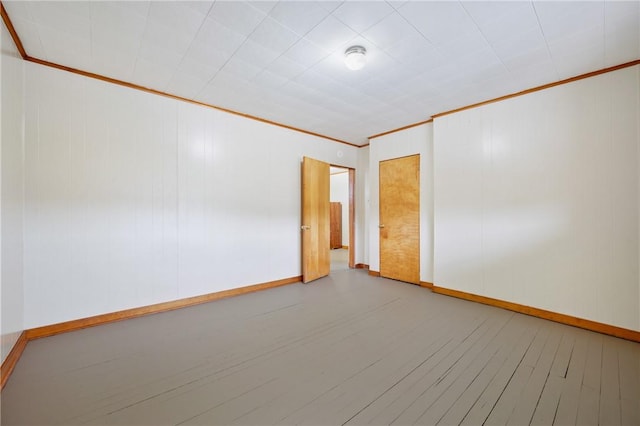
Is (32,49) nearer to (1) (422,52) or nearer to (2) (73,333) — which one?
(2) (73,333)

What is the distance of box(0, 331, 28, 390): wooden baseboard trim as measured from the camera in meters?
1.85

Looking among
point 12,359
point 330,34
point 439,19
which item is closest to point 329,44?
point 330,34

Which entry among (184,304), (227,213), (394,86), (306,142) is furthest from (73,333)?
(394,86)

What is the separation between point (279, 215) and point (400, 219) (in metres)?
2.19

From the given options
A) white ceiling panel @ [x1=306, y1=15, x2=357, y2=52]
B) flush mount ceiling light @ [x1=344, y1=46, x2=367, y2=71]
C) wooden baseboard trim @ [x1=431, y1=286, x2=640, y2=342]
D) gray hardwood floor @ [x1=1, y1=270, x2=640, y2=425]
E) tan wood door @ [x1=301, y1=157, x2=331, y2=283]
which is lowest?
gray hardwood floor @ [x1=1, y1=270, x2=640, y2=425]

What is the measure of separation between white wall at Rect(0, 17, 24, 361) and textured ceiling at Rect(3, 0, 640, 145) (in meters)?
0.35

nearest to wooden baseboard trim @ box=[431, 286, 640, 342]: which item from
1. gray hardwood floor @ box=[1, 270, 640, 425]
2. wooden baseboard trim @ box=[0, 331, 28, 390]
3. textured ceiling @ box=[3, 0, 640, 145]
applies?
gray hardwood floor @ box=[1, 270, 640, 425]

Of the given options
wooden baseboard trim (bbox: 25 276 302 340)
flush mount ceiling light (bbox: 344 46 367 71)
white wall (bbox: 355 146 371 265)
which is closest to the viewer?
flush mount ceiling light (bbox: 344 46 367 71)

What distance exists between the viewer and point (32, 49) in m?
2.39

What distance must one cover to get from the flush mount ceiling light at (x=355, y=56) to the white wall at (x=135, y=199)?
212 centimetres

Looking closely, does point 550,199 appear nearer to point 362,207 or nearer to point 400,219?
point 400,219

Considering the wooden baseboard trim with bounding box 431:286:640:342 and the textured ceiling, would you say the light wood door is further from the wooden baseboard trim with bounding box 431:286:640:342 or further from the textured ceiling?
the textured ceiling

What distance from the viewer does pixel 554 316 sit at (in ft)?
9.68

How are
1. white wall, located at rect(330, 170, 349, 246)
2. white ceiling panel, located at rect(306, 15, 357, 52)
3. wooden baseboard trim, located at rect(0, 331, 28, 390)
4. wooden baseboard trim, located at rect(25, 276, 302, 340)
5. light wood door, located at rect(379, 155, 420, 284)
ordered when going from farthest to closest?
white wall, located at rect(330, 170, 349, 246) → light wood door, located at rect(379, 155, 420, 284) → wooden baseboard trim, located at rect(25, 276, 302, 340) → white ceiling panel, located at rect(306, 15, 357, 52) → wooden baseboard trim, located at rect(0, 331, 28, 390)
